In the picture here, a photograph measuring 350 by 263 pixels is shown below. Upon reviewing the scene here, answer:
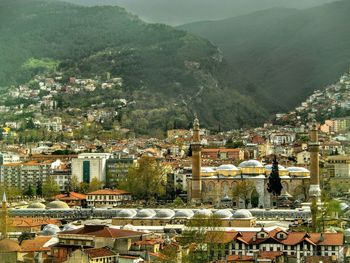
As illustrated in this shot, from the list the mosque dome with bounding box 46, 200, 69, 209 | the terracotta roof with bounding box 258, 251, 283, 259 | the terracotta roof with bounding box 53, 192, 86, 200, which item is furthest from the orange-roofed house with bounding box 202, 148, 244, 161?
Answer: the terracotta roof with bounding box 258, 251, 283, 259

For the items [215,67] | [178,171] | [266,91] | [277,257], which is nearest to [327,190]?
[178,171]

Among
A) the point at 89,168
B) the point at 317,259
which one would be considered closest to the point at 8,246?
the point at 317,259

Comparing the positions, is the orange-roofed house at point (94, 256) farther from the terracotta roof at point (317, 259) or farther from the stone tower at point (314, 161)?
the stone tower at point (314, 161)

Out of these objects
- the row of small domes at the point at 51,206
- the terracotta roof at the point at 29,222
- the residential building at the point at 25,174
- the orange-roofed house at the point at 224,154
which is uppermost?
the orange-roofed house at the point at 224,154

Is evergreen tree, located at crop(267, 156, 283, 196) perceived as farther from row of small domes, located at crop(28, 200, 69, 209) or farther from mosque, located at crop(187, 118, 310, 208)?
row of small domes, located at crop(28, 200, 69, 209)

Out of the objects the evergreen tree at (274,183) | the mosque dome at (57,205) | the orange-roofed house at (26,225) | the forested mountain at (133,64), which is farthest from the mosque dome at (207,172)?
the forested mountain at (133,64)

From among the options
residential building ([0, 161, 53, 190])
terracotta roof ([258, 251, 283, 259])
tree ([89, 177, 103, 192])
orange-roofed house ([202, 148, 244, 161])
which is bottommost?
terracotta roof ([258, 251, 283, 259])
